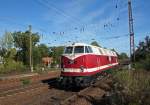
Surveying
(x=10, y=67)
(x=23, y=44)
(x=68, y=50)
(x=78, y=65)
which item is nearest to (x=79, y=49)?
(x=68, y=50)

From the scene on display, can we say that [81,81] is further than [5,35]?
No

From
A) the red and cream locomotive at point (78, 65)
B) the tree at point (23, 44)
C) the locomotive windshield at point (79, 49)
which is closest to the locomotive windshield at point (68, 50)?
the red and cream locomotive at point (78, 65)

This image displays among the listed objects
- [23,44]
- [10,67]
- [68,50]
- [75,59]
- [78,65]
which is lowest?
[10,67]

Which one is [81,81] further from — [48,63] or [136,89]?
[48,63]

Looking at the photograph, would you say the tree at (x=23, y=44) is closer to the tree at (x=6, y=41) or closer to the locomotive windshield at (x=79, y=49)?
the tree at (x=6, y=41)

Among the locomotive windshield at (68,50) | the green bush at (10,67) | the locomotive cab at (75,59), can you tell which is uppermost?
the locomotive windshield at (68,50)

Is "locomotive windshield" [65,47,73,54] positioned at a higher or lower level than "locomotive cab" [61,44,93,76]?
higher

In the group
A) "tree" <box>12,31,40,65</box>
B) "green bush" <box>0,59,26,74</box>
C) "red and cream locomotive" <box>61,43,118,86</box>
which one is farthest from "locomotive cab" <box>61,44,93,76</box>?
"tree" <box>12,31,40,65</box>

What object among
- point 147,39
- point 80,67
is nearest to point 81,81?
point 80,67

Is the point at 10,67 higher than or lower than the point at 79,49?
lower

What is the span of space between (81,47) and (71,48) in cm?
83

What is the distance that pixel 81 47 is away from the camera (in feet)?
59.3

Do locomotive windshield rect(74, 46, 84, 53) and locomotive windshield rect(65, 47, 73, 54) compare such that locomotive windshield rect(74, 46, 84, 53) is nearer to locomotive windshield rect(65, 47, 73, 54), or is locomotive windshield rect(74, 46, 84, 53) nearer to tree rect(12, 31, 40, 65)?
locomotive windshield rect(65, 47, 73, 54)

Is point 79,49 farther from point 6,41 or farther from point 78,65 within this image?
point 6,41
